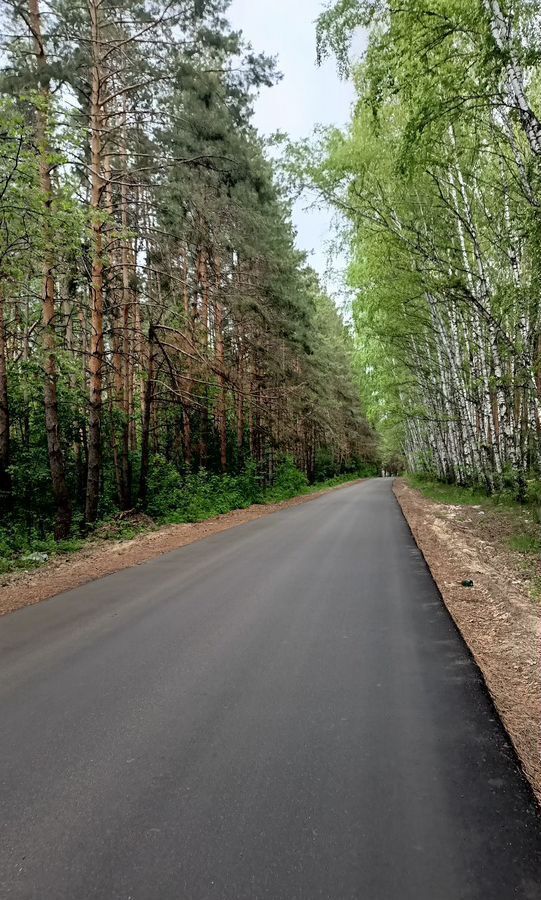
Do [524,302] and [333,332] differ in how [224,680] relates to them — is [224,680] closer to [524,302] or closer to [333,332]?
[524,302]

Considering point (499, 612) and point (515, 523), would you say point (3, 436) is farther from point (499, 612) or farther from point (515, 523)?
point (515, 523)

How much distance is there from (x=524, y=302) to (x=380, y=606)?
22.0ft

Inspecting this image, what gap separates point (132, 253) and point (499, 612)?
13708 mm

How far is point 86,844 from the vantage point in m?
1.86

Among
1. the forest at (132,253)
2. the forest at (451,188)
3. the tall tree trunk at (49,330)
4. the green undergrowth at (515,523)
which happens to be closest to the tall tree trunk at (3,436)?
the forest at (132,253)

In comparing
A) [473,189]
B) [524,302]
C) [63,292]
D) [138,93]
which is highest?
[138,93]

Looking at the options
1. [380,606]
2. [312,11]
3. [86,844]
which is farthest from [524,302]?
[86,844]

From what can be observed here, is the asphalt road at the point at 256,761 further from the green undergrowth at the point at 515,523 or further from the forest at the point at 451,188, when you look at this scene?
the forest at the point at 451,188

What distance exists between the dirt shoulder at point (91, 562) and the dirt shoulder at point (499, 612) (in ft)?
15.6

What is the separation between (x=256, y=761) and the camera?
7.75ft

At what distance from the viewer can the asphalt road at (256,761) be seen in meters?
1.73

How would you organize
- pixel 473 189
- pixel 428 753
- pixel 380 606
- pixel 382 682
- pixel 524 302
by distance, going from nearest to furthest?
pixel 428 753, pixel 382 682, pixel 380 606, pixel 524 302, pixel 473 189

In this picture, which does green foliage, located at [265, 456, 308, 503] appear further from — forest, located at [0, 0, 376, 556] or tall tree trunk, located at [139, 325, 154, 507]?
tall tree trunk, located at [139, 325, 154, 507]

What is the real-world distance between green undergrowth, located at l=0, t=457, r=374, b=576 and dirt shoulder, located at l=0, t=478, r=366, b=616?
0.36 meters
